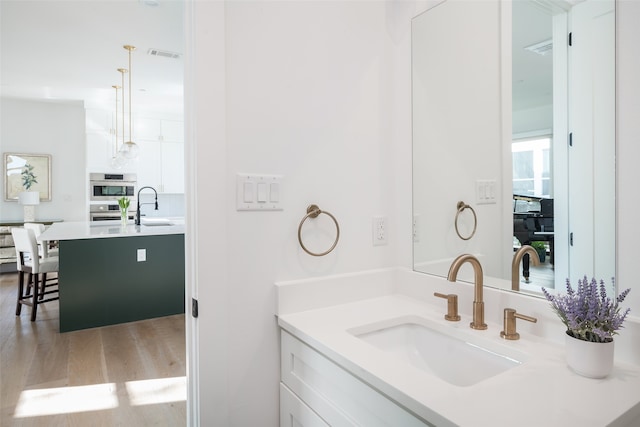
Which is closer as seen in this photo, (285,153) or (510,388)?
(510,388)

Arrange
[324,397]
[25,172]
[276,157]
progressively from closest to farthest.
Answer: [324,397]
[276,157]
[25,172]

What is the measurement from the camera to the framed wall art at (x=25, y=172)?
19.7 ft

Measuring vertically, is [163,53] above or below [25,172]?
above

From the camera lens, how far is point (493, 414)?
691 millimetres

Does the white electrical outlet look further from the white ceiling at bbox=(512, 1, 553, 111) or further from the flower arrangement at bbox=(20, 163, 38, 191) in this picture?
the flower arrangement at bbox=(20, 163, 38, 191)

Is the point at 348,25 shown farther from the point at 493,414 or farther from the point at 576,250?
the point at 493,414

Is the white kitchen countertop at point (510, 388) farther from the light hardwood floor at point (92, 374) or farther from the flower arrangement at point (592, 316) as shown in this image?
the light hardwood floor at point (92, 374)

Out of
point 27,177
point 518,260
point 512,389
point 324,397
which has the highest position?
point 27,177

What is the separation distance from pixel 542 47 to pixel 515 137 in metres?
0.26

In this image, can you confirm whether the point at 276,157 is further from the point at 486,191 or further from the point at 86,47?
the point at 86,47

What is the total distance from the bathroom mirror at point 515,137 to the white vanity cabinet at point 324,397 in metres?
0.59

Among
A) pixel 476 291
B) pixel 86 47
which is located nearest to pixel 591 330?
pixel 476 291

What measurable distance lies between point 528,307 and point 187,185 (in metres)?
A: 1.06

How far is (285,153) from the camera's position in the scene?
128 cm
